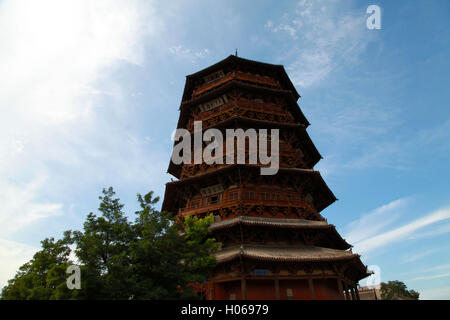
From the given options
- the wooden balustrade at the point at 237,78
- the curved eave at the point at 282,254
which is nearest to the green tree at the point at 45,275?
the curved eave at the point at 282,254

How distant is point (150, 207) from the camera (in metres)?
13.0

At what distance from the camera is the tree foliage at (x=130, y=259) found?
10039 mm

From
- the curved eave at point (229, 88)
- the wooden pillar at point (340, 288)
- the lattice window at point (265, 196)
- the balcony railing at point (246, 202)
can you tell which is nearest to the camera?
the wooden pillar at point (340, 288)

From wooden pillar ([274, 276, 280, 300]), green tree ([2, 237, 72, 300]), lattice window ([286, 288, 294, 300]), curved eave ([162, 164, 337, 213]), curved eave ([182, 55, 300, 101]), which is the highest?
curved eave ([182, 55, 300, 101])

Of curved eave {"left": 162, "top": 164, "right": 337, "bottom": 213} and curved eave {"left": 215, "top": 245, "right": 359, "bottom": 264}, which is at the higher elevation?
curved eave {"left": 162, "top": 164, "right": 337, "bottom": 213}

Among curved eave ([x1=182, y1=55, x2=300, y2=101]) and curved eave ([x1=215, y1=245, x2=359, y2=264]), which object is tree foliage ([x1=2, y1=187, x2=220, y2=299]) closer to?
curved eave ([x1=215, y1=245, x2=359, y2=264])

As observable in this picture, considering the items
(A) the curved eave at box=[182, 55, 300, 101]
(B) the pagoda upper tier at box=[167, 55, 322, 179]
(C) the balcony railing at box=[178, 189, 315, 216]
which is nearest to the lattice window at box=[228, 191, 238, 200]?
(C) the balcony railing at box=[178, 189, 315, 216]

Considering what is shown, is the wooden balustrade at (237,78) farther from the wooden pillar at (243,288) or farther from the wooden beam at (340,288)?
the wooden beam at (340,288)

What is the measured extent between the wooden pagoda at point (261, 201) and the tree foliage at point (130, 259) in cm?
417

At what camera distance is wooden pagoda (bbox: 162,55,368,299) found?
1625 cm

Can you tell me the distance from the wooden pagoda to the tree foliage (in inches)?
164
